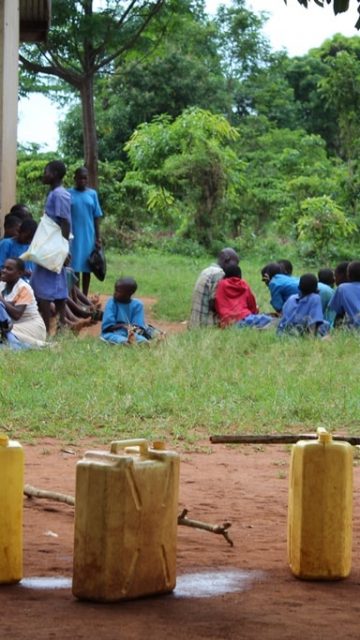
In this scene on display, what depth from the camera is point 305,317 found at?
38.0ft

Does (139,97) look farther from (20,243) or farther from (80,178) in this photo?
(20,243)

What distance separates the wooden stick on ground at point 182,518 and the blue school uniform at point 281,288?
687cm

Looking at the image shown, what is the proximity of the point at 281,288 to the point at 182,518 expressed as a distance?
768 centimetres

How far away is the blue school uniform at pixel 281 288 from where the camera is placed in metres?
12.6

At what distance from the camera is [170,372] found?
9391mm

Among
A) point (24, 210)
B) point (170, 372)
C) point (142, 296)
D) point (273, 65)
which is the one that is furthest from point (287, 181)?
point (170, 372)

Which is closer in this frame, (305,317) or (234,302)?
(305,317)

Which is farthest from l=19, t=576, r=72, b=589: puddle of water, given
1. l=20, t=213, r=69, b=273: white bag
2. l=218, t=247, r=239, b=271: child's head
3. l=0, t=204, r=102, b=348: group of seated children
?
l=218, t=247, r=239, b=271: child's head

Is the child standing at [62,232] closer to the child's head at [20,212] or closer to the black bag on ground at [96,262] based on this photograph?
the child's head at [20,212]

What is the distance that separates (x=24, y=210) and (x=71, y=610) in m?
8.85

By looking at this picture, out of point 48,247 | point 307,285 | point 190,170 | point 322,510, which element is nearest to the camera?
point 322,510

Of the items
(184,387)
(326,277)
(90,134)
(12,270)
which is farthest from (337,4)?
(90,134)

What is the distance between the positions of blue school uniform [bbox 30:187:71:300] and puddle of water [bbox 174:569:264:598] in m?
7.15

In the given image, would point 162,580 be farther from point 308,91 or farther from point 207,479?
point 308,91
